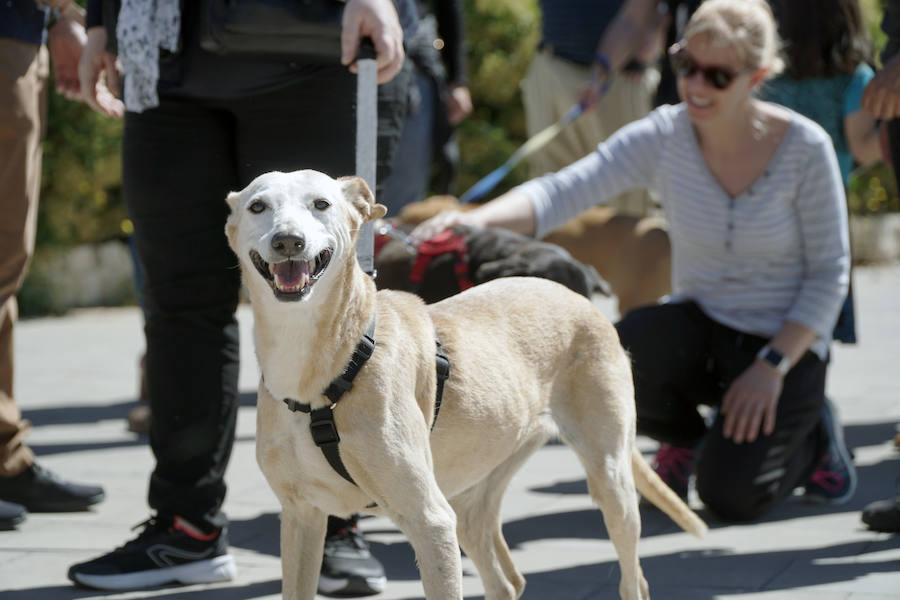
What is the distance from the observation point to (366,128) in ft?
10.5

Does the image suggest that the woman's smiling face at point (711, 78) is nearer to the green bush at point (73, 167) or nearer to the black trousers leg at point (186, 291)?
the black trousers leg at point (186, 291)

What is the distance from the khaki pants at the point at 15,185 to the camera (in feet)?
14.0

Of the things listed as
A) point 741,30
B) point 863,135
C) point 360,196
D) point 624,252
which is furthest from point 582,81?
point 360,196

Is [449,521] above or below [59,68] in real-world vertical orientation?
below

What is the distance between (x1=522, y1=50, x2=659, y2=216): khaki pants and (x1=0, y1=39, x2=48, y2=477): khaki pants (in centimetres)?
311

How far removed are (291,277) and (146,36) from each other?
3.84 ft

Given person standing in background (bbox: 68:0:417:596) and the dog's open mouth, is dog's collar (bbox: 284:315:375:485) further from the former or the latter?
person standing in background (bbox: 68:0:417:596)

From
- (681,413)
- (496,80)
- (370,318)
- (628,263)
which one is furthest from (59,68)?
(496,80)

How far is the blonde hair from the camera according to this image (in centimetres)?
441

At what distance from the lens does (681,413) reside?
473cm

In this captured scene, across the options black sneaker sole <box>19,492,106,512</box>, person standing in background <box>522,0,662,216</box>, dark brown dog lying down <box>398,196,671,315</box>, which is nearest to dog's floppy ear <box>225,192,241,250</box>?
black sneaker sole <box>19,492,106,512</box>

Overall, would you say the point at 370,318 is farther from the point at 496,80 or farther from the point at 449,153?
the point at 496,80

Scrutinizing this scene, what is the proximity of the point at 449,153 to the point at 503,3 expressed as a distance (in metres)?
5.27

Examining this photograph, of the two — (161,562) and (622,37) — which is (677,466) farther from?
(622,37)
